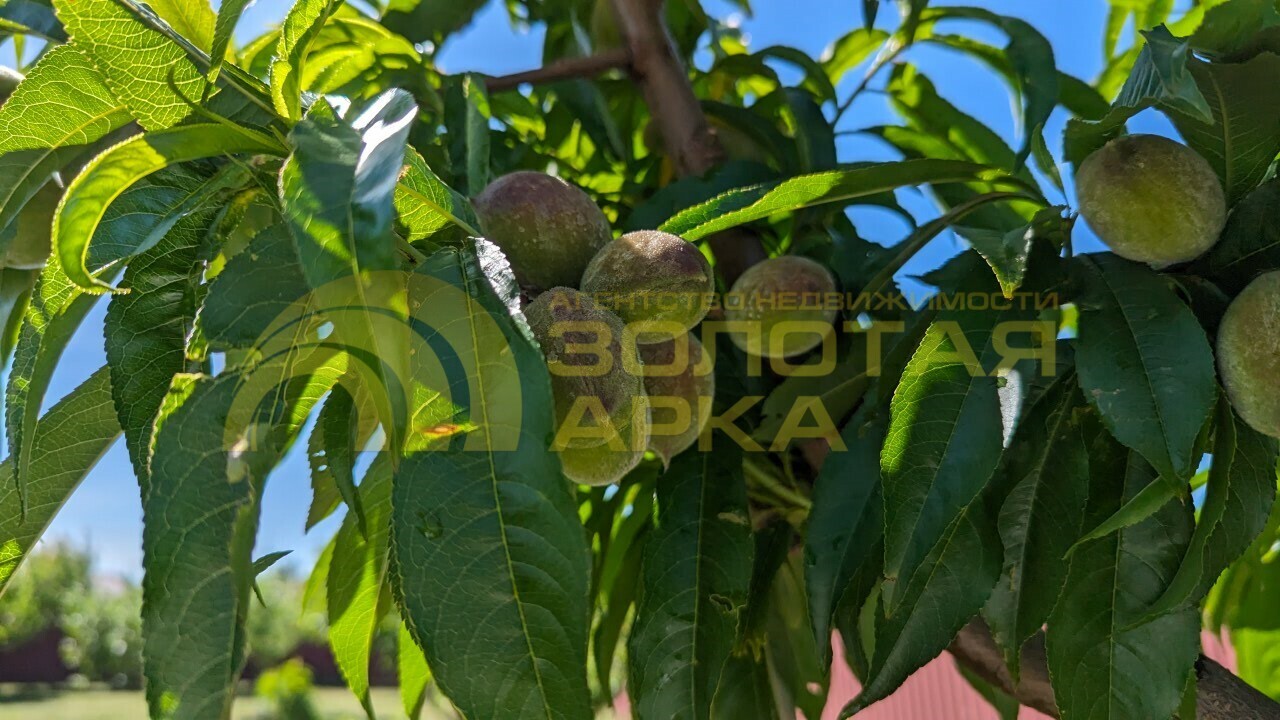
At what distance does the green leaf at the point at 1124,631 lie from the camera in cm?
54

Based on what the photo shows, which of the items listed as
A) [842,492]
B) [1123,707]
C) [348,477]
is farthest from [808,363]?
[348,477]

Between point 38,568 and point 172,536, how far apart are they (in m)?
23.8

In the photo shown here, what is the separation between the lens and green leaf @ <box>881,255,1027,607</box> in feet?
1.54

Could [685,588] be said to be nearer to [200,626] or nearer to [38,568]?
[200,626]

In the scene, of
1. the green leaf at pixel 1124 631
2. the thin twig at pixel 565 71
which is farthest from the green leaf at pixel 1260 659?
the thin twig at pixel 565 71

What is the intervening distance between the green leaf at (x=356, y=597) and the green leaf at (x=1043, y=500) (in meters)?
0.42

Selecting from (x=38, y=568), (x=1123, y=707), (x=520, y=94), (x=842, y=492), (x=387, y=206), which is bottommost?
(x=38, y=568)

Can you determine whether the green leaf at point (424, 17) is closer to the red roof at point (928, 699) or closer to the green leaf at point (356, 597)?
the green leaf at point (356, 597)

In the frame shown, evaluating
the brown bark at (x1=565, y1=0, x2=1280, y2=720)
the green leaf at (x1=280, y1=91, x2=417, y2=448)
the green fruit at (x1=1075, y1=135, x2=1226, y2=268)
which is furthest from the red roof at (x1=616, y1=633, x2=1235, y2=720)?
the green leaf at (x1=280, y1=91, x2=417, y2=448)

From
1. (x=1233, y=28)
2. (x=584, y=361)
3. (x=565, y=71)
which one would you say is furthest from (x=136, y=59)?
(x=1233, y=28)

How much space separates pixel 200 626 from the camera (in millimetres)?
346

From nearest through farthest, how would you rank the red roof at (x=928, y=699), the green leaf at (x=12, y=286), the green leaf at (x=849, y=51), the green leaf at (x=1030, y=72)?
the green leaf at (x=12, y=286)
the green leaf at (x=1030, y=72)
the green leaf at (x=849, y=51)
the red roof at (x=928, y=699)

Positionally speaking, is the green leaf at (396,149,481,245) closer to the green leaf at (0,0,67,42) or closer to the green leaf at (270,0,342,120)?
the green leaf at (270,0,342,120)

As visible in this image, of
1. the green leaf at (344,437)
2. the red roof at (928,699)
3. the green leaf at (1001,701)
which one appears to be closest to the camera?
the green leaf at (344,437)
